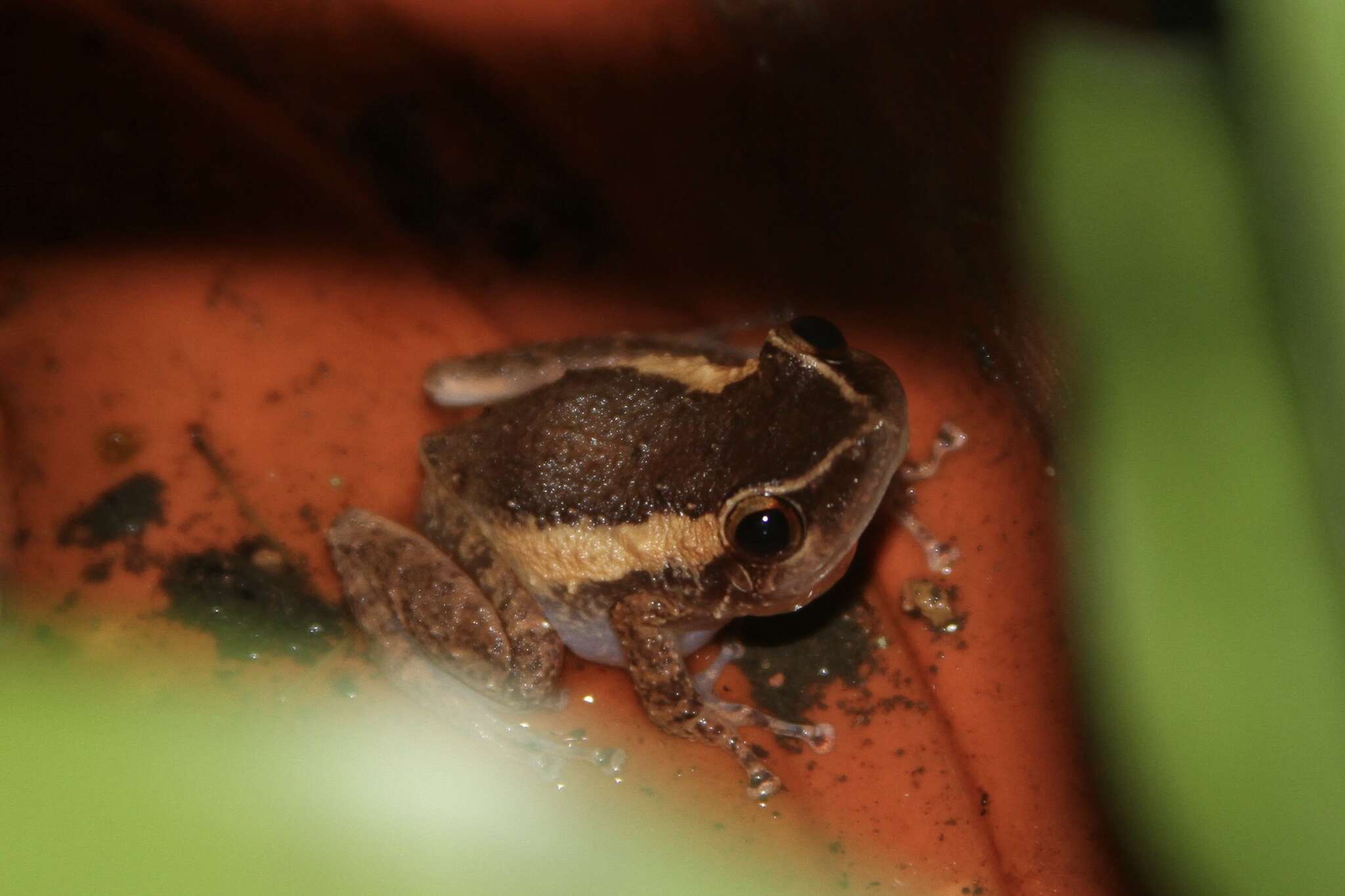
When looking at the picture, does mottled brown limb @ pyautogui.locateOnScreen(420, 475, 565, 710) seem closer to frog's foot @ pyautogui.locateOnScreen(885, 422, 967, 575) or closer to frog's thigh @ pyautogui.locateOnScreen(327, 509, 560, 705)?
frog's thigh @ pyautogui.locateOnScreen(327, 509, 560, 705)

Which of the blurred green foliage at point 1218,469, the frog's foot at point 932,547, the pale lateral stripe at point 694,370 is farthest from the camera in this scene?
the frog's foot at point 932,547

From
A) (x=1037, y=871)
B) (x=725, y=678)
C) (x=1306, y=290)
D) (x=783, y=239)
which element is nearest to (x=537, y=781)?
(x=725, y=678)

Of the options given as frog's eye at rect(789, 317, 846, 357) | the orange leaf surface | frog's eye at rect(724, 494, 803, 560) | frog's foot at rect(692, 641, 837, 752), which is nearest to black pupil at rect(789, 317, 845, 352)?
frog's eye at rect(789, 317, 846, 357)

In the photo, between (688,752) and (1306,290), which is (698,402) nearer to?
(688,752)

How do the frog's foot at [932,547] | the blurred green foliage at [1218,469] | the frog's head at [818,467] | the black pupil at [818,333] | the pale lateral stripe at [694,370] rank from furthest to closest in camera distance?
the frog's foot at [932,547]
the pale lateral stripe at [694,370]
the black pupil at [818,333]
the frog's head at [818,467]
the blurred green foliage at [1218,469]

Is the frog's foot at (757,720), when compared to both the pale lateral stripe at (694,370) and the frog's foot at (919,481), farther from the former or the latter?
the pale lateral stripe at (694,370)

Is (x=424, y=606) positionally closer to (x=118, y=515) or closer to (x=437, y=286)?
(x=118, y=515)

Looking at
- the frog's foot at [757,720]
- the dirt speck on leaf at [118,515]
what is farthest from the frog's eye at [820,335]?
the dirt speck on leaf at [118,515]
